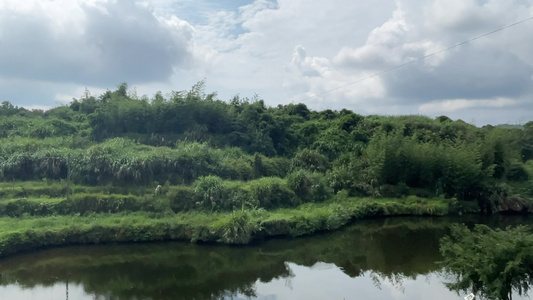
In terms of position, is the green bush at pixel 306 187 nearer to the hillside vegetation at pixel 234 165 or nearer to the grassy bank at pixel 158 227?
the hillside vegetation at pixel 234 165

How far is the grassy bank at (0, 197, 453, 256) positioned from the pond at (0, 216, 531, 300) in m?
0.36

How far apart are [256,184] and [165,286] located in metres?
7.63

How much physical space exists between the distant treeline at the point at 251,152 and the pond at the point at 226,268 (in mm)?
3677

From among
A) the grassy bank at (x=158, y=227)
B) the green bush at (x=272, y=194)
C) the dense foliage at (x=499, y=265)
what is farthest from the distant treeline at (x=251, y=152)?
the dense foliage at (x=499, y=265)

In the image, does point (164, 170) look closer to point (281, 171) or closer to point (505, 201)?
point (281, 171)

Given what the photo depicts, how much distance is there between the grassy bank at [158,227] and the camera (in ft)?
44.7

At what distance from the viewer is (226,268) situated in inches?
484

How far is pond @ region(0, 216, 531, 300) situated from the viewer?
415 inches

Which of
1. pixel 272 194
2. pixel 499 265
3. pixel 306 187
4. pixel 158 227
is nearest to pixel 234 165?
pixel 272 194

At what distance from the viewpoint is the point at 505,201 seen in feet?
64.5

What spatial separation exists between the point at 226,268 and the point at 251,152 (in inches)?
528

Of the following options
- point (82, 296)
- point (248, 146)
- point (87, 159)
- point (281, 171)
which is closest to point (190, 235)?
point (82, 296)

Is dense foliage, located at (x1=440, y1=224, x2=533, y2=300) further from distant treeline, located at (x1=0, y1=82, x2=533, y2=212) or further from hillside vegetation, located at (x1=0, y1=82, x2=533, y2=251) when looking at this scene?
distant treeline, located at (x1=0, y1=82, x2=533, y2=212)

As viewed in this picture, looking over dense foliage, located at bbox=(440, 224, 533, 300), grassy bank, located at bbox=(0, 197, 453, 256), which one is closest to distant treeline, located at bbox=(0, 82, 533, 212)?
grassy bank, located at bbox=(0, 197, 453, 256)
